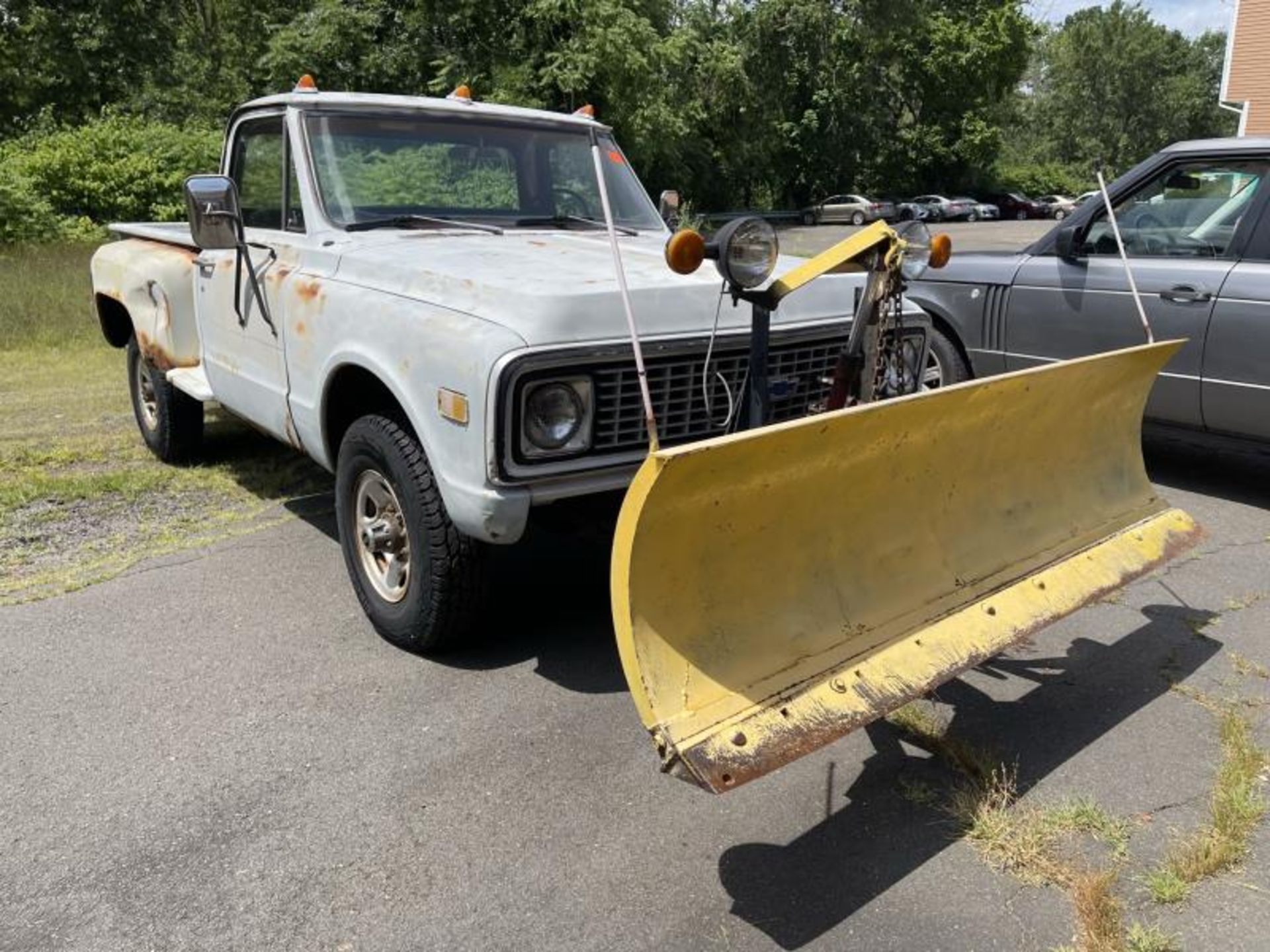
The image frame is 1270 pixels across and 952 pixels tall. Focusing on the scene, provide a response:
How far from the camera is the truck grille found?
340 centimetres

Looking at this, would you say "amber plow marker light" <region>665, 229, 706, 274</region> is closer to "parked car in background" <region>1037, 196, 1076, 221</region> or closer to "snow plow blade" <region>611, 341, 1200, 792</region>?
"snow plow blade" <region>611, 341, 1200, 792</region>

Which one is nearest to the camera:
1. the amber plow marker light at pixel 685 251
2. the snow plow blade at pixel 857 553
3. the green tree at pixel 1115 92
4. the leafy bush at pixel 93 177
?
the snow plow blade at pixel 857 553

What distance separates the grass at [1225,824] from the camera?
2639 mm

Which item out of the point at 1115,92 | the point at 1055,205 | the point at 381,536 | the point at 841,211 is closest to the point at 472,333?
the point at 381,536

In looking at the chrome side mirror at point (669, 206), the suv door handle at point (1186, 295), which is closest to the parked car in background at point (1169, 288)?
the suv door handle at point (1186, 295)

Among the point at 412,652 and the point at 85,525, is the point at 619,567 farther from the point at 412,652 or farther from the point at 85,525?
the point at 85,525

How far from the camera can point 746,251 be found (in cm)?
309

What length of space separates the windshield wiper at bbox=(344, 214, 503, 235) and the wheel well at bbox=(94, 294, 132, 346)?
304 centimetres

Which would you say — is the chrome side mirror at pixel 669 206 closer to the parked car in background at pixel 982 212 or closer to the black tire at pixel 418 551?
the black tire at pixel 418 551

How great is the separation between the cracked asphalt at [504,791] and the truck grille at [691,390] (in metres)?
0.94

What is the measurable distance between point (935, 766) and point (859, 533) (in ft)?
2.47

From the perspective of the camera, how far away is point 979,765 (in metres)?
3.13

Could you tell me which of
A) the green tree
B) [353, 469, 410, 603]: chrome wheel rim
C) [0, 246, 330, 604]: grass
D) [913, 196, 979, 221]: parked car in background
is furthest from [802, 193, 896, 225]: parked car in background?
[353, 469, 410, 603]: chrome wheel rim

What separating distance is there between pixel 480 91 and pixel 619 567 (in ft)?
77.1
